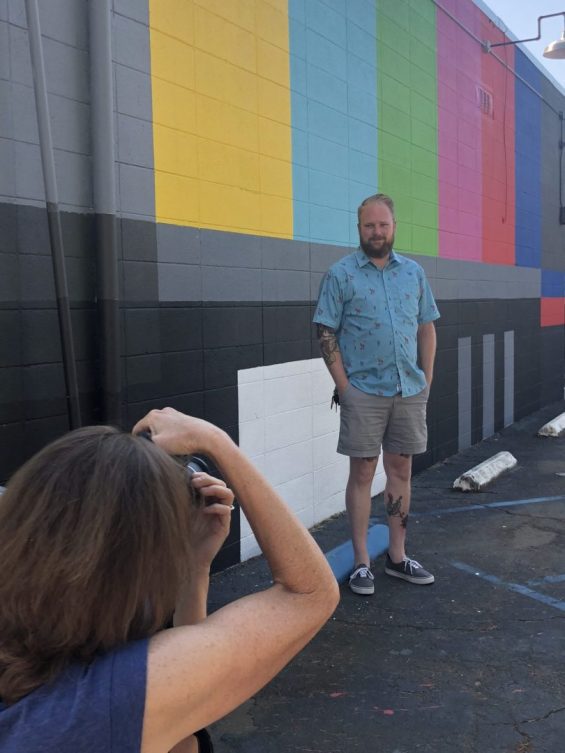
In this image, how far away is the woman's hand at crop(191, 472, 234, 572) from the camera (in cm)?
134

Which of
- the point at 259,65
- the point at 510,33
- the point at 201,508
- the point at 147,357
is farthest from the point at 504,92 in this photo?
the point at 201,508

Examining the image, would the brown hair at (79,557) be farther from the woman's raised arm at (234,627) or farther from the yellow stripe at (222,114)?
the yellow stripe at (222,114)

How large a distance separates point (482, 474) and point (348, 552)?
2.22 metres

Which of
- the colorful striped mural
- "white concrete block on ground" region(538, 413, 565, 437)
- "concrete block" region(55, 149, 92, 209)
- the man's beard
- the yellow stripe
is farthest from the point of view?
"white concrete block on ground" region(538, 413, 565, 437)

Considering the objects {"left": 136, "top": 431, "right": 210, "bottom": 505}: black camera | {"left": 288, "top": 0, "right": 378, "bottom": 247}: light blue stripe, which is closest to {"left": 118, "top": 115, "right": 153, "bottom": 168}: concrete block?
{"left": 288, "top": 0, "right": 378, "bottom": 247}: light blue stripe

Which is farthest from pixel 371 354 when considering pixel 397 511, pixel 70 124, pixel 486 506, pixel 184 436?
pixel 184 436

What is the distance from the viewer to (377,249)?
399cm

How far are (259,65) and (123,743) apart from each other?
4.03m

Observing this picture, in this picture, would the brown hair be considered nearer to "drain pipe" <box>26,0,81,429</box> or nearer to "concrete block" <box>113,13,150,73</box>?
"drain pipe" <box>26,0,81,429</box>

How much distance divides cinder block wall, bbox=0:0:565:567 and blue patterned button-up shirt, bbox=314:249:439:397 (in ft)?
2.02

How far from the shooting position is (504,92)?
8.48m

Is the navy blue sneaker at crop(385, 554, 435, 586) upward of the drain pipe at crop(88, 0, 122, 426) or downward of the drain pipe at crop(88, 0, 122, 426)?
downward

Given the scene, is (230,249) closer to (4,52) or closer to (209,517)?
(4,52)

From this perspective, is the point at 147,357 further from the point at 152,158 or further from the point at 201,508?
the point at 201,508
